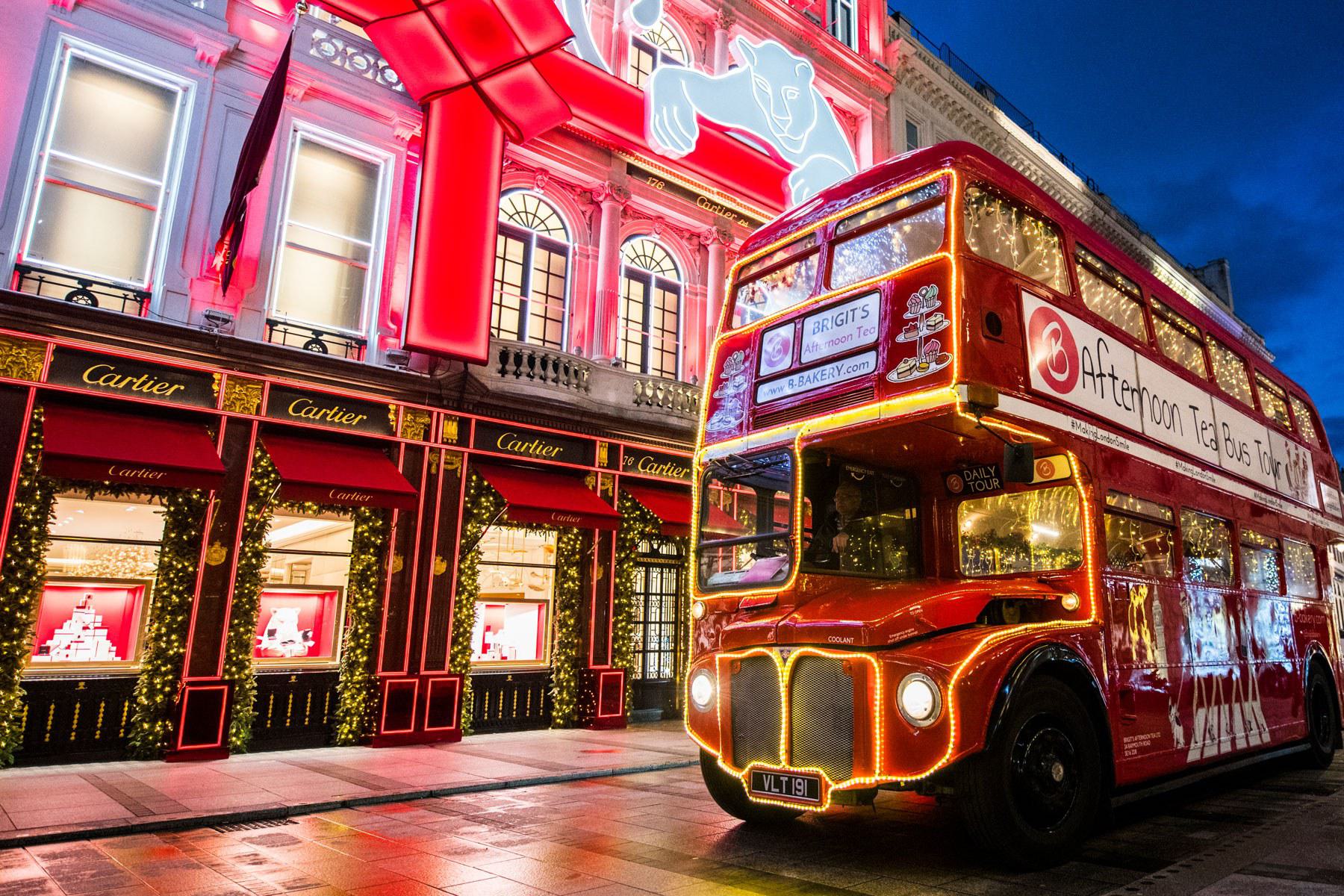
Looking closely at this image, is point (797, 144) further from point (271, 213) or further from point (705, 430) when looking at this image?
point (705, 430)

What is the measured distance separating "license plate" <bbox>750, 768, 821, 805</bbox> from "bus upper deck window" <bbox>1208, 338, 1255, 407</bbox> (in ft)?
21.8

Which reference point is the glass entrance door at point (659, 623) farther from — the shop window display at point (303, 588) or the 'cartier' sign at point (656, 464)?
the shop window display at point (303, 588)

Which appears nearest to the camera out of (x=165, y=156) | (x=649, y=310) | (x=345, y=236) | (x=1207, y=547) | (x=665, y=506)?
(x=1207, y=547)

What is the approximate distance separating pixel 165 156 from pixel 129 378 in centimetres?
316

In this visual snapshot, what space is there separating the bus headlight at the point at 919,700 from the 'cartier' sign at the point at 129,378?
8761 mm

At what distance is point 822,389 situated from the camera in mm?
6215

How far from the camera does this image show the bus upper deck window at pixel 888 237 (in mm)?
5996

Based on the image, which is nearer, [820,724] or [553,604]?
[820,724]

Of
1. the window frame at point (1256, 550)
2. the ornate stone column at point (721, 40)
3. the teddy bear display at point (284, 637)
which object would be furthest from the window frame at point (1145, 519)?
the ornate stone column at point (721, 40)

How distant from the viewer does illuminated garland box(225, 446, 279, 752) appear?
9.88 metres

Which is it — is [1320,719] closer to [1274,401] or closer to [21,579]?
[1274,401]

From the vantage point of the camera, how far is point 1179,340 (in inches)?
326

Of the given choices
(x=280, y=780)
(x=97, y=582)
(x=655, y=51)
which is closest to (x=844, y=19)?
(x=655, y=51)

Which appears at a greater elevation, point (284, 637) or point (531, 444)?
point (531, 444)
